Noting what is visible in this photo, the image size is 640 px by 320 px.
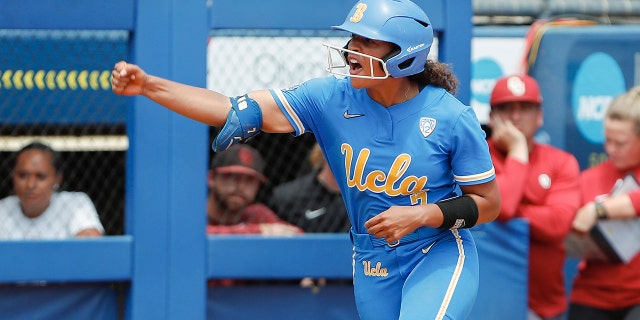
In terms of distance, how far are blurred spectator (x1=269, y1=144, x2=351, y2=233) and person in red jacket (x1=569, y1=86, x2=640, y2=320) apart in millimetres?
1302

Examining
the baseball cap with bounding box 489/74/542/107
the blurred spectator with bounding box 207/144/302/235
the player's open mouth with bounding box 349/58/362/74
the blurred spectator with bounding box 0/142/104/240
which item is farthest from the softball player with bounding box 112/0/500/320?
the baseball cap with bounding box 489/74/542/107

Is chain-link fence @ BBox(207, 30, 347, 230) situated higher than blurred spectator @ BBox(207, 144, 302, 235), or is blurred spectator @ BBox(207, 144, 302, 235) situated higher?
chain-link fence @ BBox(207, 30, 347, 230)

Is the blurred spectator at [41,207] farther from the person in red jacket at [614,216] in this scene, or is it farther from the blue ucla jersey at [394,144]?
the person in red jacket at [614,216]

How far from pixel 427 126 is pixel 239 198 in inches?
71.4

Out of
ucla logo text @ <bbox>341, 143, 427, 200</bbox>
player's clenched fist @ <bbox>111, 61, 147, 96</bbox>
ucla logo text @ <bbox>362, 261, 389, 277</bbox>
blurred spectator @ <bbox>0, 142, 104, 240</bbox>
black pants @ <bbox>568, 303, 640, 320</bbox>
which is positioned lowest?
black pants @ <bbox>568, 303, 640, 320</bbox>

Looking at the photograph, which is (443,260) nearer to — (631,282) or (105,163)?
(631,282)

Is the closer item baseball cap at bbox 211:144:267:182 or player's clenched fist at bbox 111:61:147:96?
player's clenched fist at bbox 111:61:147:96

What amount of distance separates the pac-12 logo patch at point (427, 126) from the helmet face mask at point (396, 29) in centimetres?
19

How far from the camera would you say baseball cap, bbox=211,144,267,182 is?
5891mm

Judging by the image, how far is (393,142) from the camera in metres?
4.24

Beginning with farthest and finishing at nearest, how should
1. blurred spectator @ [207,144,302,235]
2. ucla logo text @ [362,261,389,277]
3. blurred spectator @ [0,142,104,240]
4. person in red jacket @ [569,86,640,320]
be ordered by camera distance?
1. person in red jacket @ [569,86,640,320]
2. blurred spectator @ [207,144,302,235]
3. blurred spectator @ [0,142,104,240]
4. ucla logo text @ [362,261,389,277]

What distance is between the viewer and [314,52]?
6234 millimetres

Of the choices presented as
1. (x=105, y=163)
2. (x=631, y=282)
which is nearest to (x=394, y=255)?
(x=631, y=282)

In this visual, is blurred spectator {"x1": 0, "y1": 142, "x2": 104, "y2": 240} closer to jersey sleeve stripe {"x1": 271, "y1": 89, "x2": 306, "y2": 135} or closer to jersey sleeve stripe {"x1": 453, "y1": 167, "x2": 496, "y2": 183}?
jersey sleeve stripe {"x1": 271, "y1": 89, "x2": 306, "y2": 135}
